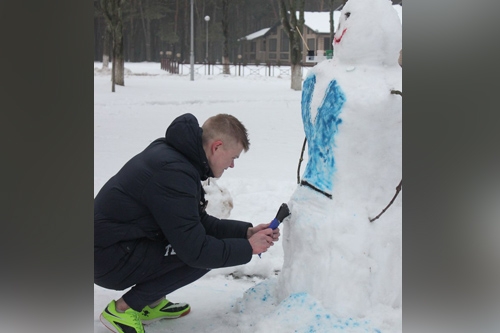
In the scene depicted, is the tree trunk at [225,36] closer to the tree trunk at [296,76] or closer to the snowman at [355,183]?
the tree trunk at [296,76]

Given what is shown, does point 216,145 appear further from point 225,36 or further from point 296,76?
point 225,36

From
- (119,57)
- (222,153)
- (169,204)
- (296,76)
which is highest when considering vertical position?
(119,57)

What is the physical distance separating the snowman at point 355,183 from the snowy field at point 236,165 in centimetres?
9

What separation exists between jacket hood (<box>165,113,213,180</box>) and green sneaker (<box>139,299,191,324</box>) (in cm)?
59

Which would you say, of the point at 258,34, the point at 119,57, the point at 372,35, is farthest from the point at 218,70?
the point at 372,35

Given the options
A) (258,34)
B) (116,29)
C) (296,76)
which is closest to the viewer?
(116,29)

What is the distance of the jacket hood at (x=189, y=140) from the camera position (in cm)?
198

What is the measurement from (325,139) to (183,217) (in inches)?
20.2

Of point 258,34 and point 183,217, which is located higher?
point 258,34

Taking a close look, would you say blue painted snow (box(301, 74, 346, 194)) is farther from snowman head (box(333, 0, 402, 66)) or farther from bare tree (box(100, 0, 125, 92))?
bare tree (box(100, 0, 125, 92))

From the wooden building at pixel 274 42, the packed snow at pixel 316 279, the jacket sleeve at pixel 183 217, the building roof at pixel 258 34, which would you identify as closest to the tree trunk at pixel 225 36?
the wooden building at pixel 274 42

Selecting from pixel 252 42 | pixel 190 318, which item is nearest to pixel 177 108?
pixel 190 318

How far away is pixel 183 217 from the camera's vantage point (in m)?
1.91

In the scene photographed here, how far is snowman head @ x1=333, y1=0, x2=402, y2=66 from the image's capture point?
211cm
